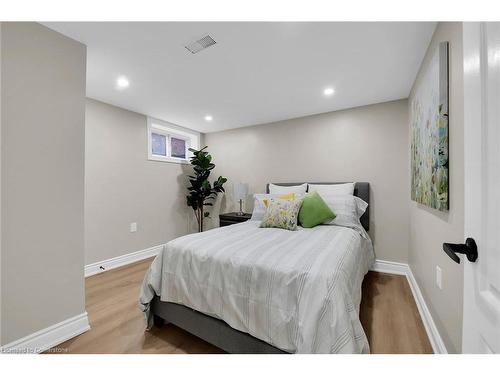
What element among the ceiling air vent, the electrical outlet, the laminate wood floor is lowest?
the laminate wood floor

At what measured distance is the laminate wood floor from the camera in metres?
1.46

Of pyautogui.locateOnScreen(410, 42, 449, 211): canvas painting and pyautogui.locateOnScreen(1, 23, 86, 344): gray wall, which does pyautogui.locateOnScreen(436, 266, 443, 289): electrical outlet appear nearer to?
pyautogui.locateOnScreen(410, 42, 449, 211): canvas painting

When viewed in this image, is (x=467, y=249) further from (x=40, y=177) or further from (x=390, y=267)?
(x=390, y=267)

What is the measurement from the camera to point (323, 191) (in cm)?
279

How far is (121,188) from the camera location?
3.09 m

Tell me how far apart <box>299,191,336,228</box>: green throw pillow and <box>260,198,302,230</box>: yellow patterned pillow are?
9cm

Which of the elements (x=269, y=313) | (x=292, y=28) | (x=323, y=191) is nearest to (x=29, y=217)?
(x=269, y=313)

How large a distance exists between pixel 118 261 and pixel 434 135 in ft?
12.4

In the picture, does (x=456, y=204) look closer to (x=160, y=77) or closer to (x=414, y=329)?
(x=414, y=329)

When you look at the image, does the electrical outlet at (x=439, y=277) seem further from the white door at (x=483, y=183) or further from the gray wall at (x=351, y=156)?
the gray wall at (x=351, y=156)

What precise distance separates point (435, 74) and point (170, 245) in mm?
2254

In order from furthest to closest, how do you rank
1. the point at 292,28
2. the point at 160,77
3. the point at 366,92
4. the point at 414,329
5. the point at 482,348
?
1. the point at 366,92
2. the point at 160,77
3. the point at 414,329
4. the point at 292,28
5. the point at 482,348

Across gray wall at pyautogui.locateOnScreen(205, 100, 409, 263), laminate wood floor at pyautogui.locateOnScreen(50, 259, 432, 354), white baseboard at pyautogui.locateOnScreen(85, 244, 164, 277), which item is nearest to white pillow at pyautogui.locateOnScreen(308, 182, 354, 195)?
gray wall at pyautogui.locateOnScreen(205, 100, 409, 263)

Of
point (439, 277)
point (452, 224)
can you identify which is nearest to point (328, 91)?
point (452, 224)
